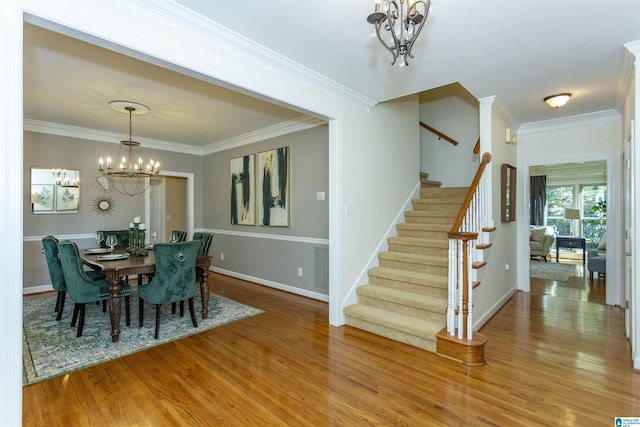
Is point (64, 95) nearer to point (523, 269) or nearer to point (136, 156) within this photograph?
point (136, 156)

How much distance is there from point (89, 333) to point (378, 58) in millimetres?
3891

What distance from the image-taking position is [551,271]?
670 cm

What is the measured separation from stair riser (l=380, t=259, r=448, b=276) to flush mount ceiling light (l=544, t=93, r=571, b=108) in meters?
2.28

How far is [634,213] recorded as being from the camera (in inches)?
99.7

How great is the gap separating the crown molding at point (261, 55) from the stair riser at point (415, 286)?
2.09 meters

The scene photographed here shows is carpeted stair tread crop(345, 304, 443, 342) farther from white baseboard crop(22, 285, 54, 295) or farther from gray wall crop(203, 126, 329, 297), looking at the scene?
white baseboard crop(22, 285, 54, 295)

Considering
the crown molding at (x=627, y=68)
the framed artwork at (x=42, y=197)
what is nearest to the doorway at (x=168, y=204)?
the framed artwork at (x=42, y=197)

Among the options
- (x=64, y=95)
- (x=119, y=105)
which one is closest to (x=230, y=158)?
(x=119, y=105)

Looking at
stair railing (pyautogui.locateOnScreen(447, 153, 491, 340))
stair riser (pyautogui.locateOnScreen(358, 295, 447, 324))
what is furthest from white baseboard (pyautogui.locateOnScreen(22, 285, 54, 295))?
stair railing (pyautogui.locateOnScreen(447, 153, 491, 340))

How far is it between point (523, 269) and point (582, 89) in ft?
8.99

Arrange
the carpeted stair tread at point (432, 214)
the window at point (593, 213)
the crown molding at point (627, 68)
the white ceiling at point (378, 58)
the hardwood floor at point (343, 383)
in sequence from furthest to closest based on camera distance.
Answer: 1. the window at point (593, 213)
2. the carpeted stair tread at point (432, 214)
3. the crown molding at point (627, 68)
4. the white ceiling at point (378, 58)
5. the hardwood floor at point (343, 383)

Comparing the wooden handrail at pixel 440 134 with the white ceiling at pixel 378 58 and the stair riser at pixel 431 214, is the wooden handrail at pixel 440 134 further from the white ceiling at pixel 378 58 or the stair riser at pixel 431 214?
the stair riser at pixel 431 214

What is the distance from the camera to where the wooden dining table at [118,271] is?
9.99 ft

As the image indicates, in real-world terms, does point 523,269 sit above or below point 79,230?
below
